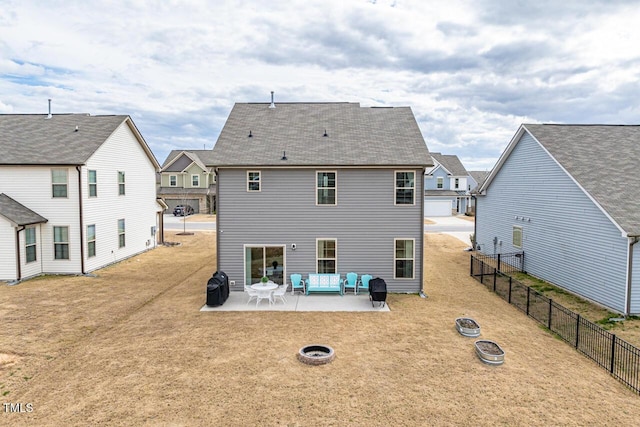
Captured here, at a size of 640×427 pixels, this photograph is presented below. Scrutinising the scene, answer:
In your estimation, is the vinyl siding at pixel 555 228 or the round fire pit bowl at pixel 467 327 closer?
the round fire pit bowl at pixel 467 327

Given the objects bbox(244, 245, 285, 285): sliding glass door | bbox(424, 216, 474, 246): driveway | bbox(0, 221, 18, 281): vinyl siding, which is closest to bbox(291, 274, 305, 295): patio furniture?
bbox(244, 245, 285, 285): sliding glass door

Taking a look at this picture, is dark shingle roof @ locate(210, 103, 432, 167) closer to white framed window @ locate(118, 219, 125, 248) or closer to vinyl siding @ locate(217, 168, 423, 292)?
vinyl siding @ locate(217, 168, 423, 292)

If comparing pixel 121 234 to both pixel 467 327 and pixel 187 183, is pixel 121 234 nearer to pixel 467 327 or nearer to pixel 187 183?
pixel 467 327

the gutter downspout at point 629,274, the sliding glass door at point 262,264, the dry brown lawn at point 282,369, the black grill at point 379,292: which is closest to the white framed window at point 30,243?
the dry brown lawn at point 282,369

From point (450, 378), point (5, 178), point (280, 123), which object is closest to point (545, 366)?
point (450, 378)

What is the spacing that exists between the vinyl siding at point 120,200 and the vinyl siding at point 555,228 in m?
22.1

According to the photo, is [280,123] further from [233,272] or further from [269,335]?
[269,335]

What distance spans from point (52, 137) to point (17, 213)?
475cm

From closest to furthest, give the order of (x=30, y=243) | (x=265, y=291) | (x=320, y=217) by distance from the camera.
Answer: (x=265, y=291) < (x=320, y=217) < (x=30, y=243)

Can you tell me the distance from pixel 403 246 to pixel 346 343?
6152 millimetres

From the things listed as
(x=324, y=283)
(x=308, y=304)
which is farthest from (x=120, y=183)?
(x=308, y=304)

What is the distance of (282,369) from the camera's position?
929 cm

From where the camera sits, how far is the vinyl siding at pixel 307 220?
15898mm

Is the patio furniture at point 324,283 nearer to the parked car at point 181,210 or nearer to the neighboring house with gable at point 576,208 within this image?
the neighboring house with gable at point 576,208
